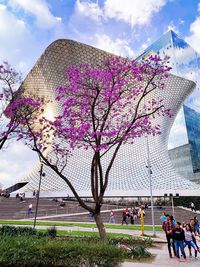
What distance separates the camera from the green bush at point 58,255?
6.20 meters

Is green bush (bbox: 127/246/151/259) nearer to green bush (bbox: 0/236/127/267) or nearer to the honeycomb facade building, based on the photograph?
green bush (bbox: 0/236/127/267)

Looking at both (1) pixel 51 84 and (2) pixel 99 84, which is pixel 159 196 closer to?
(1) pixel 51 84

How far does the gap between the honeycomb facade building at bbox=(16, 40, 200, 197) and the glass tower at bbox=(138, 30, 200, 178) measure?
12188 mm

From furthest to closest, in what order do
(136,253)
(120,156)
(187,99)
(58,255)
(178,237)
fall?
1. (187,99)
2. (120,156)
3. (178,237)
4. (136,253)
5. (58,255)

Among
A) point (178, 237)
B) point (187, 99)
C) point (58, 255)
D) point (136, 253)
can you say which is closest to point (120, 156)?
point (187, 99)

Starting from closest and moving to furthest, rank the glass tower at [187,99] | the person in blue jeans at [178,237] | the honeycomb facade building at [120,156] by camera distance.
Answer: the person in blue jeans at [178,237] → the honeycomb facade building at [120,156] → the glass tower at [187,99]

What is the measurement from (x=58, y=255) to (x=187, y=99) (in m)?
65.2

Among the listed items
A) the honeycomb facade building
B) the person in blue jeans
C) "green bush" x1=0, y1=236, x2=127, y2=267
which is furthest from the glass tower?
"green bush" x1=0, y1=236, x2=127, y2=267

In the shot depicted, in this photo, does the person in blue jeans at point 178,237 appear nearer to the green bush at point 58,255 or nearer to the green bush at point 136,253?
the green bush at point 136,253

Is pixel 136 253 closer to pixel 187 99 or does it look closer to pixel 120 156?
pixel 120 156

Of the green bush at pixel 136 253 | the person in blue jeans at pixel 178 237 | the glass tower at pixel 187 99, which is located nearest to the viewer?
the green bush at pixel 136 253

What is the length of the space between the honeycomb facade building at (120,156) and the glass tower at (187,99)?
40.0 ft

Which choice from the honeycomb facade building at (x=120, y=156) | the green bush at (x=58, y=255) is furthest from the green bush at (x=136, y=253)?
the honeycomb facade building at (x=120, y=156)

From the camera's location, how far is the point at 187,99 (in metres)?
66.2
